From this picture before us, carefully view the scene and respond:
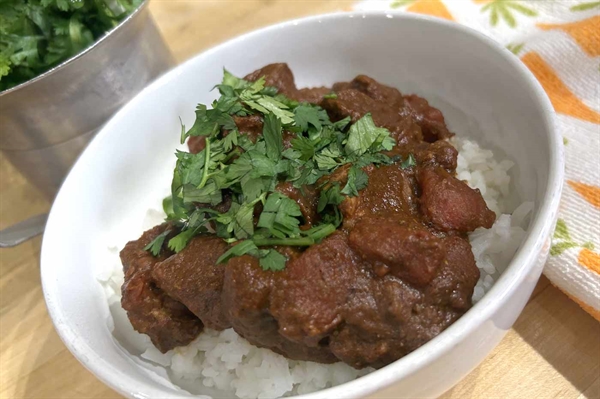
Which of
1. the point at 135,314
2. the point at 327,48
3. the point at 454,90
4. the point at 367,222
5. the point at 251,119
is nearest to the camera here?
the point at 367,222

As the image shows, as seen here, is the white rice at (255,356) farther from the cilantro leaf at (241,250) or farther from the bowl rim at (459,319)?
the cilantro leaf at (241,250)

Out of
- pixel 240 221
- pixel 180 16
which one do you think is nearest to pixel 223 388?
pixel 240 221

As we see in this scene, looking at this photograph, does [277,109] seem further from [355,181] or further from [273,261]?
[273,261]

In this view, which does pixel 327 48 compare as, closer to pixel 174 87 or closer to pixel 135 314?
pixel 174 87

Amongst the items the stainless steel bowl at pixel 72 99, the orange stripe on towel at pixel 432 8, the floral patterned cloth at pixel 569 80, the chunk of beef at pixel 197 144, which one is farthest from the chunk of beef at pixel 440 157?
the stainless steel bowl at pixel 72 99

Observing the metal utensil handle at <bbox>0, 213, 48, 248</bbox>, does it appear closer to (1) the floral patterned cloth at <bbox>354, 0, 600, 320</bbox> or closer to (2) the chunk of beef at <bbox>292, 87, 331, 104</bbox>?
(2) the chunk of beef at <bbox>292, 87, 331, 104</bbox>

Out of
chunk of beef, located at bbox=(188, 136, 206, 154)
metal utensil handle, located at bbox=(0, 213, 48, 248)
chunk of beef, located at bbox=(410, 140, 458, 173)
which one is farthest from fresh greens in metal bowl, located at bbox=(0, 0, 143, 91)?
chunk of beef, located at bbox=(410, 140, 458, 173)
